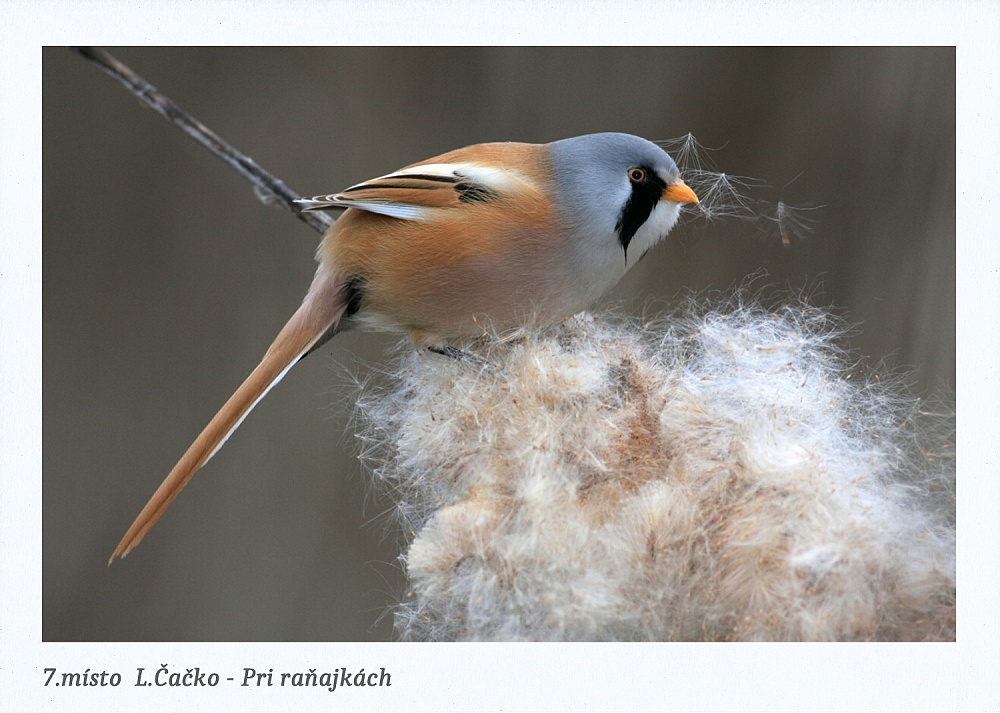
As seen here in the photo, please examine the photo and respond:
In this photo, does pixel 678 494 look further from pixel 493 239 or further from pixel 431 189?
pixel 431 189

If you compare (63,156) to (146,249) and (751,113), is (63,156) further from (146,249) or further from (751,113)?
(751,113)

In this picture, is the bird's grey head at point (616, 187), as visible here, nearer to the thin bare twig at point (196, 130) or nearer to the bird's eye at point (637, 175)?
the bird's eye at point (637, 175)

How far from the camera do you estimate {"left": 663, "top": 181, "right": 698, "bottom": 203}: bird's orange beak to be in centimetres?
182

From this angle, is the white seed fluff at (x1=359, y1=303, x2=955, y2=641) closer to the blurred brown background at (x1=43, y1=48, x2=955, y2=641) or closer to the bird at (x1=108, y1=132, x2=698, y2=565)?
the bird at (x1=108, y1=132, x2=698, y2=565)

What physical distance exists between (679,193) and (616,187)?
14 centimetres

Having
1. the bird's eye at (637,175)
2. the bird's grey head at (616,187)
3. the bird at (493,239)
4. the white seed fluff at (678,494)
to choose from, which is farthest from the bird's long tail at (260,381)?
the bird's eye at (637,175)

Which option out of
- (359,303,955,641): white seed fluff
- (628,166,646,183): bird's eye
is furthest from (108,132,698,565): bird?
(359,303,955,641): white seed fluff

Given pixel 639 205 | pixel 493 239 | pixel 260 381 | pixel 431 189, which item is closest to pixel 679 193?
pixel 639 205

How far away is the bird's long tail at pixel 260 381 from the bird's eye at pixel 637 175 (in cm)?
69

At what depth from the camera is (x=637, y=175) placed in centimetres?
184

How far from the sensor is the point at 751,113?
250cm

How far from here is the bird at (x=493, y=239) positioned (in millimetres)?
1823

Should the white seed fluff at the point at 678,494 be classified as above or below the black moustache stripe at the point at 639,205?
below
